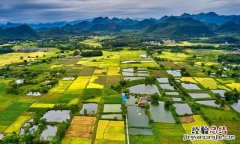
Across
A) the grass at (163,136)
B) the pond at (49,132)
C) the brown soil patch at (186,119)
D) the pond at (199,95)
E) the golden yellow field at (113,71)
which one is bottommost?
the grass at (163,136)

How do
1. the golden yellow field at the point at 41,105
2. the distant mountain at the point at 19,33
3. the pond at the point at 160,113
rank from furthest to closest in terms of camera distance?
the distant mountain at the point at 19,33 → the golden yellow field at the point at 41,105 → the pond at the point at 160,113

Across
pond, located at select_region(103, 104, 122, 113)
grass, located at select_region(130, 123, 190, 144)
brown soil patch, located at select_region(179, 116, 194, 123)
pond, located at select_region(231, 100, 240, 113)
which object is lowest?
grass, located at select_region(130, 123, 190, 144)

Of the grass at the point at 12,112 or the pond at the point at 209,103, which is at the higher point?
the grass at the point at 12,112

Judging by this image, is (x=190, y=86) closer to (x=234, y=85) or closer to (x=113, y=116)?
(x=234, y=85)

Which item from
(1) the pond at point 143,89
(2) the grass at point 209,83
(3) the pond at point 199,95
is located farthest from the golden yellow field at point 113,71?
(3) the pond at point 199,95

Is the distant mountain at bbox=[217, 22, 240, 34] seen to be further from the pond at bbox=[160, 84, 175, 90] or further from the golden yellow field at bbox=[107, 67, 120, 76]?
the pond at bbox=[160, 84, 175, 90]

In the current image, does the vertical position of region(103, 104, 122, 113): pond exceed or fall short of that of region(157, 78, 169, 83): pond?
it falls short

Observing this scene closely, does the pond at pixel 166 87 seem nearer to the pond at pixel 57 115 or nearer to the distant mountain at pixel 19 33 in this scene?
the pond at pixel 57 115

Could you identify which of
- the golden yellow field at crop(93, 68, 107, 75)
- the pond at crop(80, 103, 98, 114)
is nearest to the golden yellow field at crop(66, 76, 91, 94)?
the golden yellow field at crop(93, 68, 107, 75)
